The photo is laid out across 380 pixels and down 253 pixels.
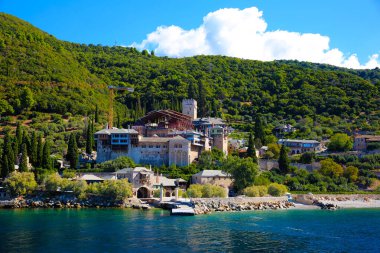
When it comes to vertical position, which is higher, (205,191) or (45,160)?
(45,160)

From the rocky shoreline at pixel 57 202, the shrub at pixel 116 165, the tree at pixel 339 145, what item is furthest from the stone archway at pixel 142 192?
the tree at pixel 339 145

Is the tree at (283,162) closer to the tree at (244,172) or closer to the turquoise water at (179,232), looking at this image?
the tree at (244,172)

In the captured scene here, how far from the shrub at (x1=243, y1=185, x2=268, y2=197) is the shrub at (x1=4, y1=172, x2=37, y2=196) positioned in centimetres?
2367

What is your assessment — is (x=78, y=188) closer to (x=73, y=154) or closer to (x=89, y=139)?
(x=73, y=154)

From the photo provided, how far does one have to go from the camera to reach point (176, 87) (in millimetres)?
111812

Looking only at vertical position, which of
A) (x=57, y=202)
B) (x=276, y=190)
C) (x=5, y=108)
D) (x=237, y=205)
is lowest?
(x=237, y=205)

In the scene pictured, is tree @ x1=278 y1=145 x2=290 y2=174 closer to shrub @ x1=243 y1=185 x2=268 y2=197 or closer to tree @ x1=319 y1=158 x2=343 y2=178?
tree @ x1=319 y1=158 x2=343 y2=178

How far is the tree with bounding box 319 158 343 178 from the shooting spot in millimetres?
65688

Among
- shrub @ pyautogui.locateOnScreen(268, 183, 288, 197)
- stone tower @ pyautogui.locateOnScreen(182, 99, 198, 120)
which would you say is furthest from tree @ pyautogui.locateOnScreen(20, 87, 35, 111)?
shrub @ pyautogui.locateOnScreen(268, 183, 288, 197)

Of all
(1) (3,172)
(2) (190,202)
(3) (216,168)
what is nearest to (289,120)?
(3) (216,168)

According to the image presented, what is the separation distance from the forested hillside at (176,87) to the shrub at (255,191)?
3209cm

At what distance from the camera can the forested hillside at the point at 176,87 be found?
304 feet

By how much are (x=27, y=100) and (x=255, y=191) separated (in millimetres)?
50775

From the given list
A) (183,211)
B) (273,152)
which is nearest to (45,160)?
(183,211)
